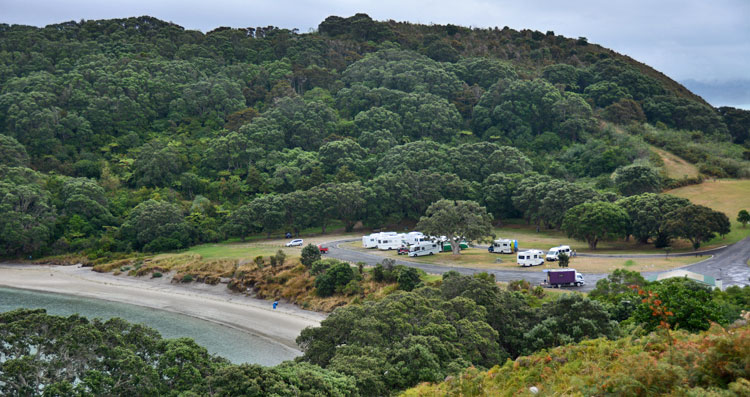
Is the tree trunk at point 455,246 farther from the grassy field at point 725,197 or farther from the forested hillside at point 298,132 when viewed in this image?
the grassy field at point 725,197

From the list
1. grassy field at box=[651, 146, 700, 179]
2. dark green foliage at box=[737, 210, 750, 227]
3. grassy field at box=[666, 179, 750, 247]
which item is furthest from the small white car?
grassy field at box=[651, 146, 700, 179]

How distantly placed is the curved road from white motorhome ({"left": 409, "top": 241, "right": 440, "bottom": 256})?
270 cm

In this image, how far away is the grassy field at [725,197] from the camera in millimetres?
59750

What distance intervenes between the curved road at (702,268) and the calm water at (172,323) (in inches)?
643

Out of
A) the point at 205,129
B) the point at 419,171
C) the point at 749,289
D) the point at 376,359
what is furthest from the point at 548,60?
the point at 376,359

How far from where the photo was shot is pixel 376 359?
24.6m

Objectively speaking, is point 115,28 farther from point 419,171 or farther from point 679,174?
point 679,174

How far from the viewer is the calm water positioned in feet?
126

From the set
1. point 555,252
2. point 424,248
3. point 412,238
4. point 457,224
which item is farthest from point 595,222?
point 412,238

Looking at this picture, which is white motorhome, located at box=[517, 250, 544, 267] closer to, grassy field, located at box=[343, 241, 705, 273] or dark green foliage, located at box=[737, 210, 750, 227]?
grassy field, located at box=[343, 241, 705, 273]

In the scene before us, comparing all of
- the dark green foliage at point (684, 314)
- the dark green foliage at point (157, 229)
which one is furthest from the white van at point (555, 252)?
the dark green foliage at point (157, 229)

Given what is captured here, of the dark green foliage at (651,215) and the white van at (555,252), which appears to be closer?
the white van at (555,252)

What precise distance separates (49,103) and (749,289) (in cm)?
10218

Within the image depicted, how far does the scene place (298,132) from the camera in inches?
3883
